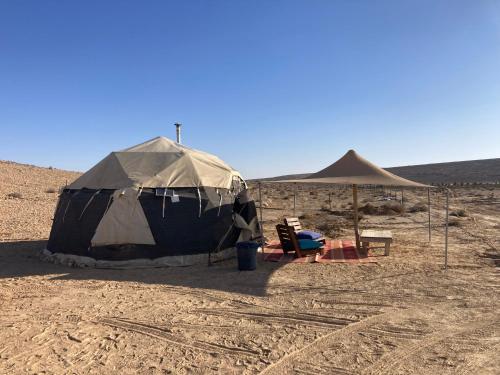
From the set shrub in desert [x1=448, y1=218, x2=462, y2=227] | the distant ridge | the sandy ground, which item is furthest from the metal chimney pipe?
the distant ridge

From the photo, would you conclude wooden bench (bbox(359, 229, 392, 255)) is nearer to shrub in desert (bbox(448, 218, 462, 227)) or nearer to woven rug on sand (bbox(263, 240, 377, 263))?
woven rug on sand (bbox(263, 240, 377, 263))

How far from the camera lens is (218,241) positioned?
1073 cm

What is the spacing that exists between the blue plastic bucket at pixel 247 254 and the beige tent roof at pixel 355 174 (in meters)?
2.39

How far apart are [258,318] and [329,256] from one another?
503 centimetres

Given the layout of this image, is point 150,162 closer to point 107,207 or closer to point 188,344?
point 107,207

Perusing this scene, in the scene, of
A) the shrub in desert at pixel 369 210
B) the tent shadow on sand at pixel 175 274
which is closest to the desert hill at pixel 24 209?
the tent shadow on sand at pixel 175 274

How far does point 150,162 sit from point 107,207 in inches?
71.6

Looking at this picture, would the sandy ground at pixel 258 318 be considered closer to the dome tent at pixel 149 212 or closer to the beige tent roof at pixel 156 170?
the dome tent at pixel 149 212

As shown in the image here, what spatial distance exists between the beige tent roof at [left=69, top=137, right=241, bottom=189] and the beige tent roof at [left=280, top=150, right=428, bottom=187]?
258 centimetres

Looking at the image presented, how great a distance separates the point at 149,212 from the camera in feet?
33.4

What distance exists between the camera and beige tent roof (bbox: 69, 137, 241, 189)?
10.7 metres

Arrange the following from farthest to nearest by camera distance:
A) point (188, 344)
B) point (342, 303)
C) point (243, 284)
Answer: point (243, 284) < point (342, 303) < point (188, 344)

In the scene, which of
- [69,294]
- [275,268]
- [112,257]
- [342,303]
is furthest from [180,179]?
[342,303]

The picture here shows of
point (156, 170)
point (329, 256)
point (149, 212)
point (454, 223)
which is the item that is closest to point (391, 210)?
point (454, 223)
